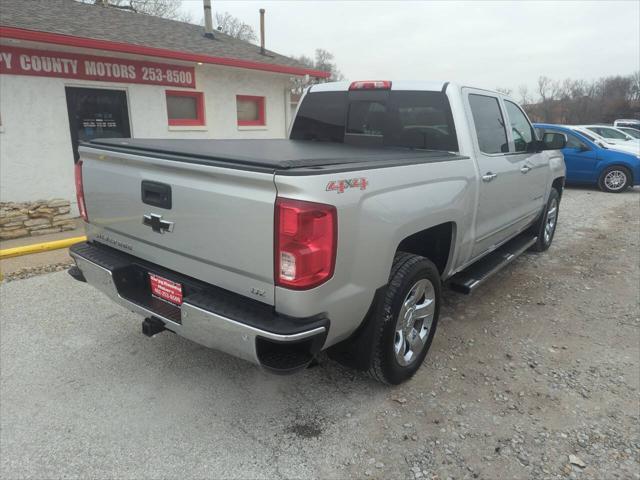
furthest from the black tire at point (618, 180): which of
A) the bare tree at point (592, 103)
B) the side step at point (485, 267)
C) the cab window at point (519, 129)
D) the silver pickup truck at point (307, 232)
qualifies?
the bare tree at point (592, 103)

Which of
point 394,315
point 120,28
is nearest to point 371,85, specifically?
point 394,315

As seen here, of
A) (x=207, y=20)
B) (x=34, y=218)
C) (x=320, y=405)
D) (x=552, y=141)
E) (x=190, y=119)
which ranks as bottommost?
(x=320, y=405)

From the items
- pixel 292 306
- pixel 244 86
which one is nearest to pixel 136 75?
pixel 244 86

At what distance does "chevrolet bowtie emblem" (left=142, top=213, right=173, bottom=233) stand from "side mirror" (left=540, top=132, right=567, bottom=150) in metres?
4.17

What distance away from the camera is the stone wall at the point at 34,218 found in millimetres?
6566

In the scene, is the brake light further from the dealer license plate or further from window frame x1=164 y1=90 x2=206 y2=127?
window frame x1=164 y1=90 x2=206 y2=127

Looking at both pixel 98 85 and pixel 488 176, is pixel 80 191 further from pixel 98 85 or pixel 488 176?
pixel 98 85

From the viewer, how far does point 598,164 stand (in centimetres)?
1205

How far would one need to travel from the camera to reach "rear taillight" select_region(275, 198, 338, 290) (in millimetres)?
2064

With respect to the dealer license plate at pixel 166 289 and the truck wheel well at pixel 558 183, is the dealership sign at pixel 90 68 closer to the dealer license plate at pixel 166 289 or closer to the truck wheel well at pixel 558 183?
the dealer license plate at pixel 166 289

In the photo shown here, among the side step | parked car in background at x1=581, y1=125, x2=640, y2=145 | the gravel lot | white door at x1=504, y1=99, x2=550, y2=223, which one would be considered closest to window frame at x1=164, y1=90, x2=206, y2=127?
the gravel lot

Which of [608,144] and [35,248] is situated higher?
[608,144]

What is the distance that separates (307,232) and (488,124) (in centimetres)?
269

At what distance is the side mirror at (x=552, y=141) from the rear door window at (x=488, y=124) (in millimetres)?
946
